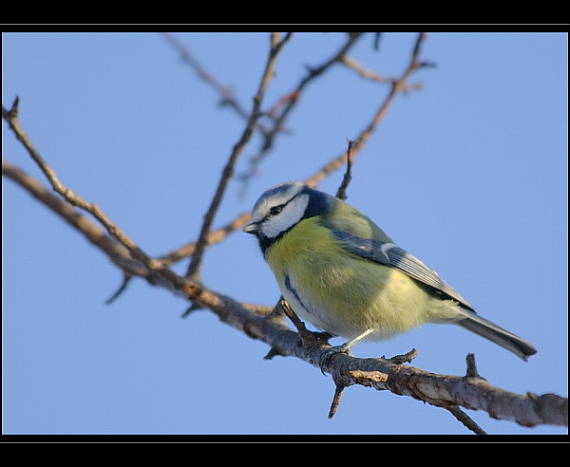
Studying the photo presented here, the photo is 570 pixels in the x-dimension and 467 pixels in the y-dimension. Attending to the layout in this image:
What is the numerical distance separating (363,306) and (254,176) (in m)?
1.32

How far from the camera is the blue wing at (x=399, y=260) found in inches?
164

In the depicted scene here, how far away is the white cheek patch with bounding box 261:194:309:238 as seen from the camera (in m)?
4.37

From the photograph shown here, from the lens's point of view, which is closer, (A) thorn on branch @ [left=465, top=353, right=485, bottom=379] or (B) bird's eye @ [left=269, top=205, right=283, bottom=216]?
(A) thorn on branch @ [left=465, top=353, right=485, bottom=379]

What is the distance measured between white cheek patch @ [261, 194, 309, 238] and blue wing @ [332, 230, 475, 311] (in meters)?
0.34

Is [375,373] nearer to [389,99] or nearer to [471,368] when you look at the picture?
[471,368]

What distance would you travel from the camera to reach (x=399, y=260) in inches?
167

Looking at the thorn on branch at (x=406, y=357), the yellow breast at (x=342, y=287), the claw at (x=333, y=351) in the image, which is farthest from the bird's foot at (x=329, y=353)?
the thorn on branch at (x=406, y=357)

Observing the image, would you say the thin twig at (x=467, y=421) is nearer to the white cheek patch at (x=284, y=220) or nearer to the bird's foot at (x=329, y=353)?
the bird's foot at (x=329, y=353)

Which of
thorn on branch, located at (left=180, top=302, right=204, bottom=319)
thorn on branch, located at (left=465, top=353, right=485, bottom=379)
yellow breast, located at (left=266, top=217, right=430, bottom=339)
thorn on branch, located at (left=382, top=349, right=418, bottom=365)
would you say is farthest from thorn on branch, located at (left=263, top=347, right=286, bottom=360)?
thorn on branch, located at (left=465, top=353, right=485, bottom=379)

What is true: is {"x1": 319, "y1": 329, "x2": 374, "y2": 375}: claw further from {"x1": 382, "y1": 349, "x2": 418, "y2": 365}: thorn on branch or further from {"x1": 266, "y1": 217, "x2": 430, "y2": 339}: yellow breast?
{"x1": 382, "y1": 349, "x2": 418, "y2": 365}: thorn on branch
